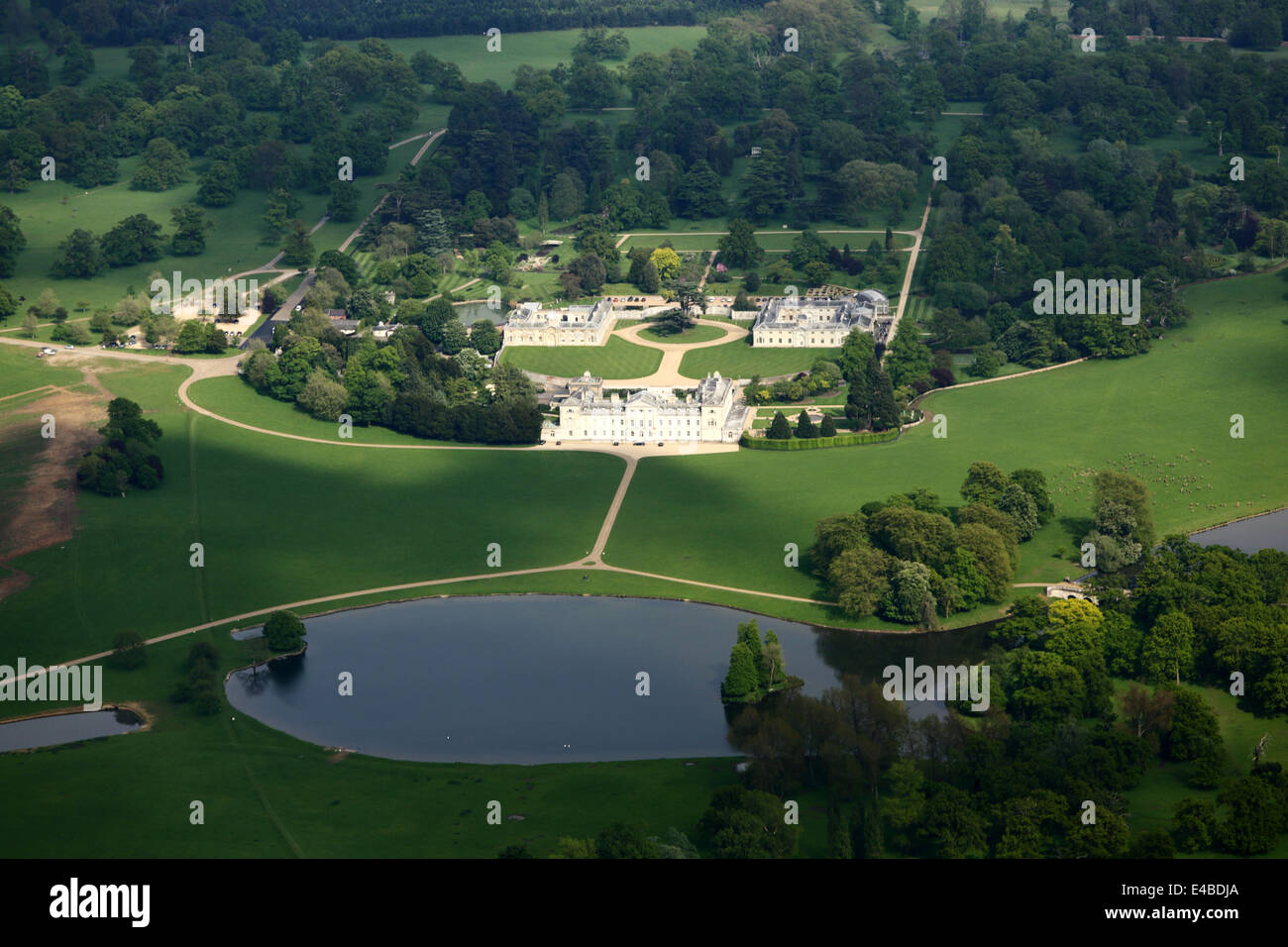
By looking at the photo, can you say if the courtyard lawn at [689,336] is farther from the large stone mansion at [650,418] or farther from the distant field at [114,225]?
the distant field at [114,225]

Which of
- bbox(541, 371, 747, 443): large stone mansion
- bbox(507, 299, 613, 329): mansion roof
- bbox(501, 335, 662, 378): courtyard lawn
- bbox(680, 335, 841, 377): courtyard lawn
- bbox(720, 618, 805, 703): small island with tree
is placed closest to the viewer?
bbox(720, 618, 805, 703): small island with tree

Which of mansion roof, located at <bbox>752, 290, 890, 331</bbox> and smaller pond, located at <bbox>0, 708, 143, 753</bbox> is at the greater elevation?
mansion roof, located at <bbox>752, 290, 890, 331</bbox>

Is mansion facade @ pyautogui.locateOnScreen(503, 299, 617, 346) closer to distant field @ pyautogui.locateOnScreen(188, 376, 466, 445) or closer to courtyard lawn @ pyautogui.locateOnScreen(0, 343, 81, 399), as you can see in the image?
distant field @ pyautogui.locateOnScreen(188, 376, 466, 445)

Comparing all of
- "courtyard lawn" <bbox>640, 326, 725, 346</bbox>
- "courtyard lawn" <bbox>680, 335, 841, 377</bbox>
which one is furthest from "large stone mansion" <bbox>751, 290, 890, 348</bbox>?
"courtyard lawn" <bbox>640, 326, 725, 346</bbox>

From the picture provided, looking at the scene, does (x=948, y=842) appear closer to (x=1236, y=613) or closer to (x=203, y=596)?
(x=1236, y=613)

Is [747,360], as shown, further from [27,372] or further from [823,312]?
[27,372]

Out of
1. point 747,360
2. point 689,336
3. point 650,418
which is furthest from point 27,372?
point 747,360

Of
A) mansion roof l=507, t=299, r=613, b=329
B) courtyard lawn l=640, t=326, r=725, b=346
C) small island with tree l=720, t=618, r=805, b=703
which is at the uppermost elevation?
mansion roof l=507, t=299, r=613, b=329
